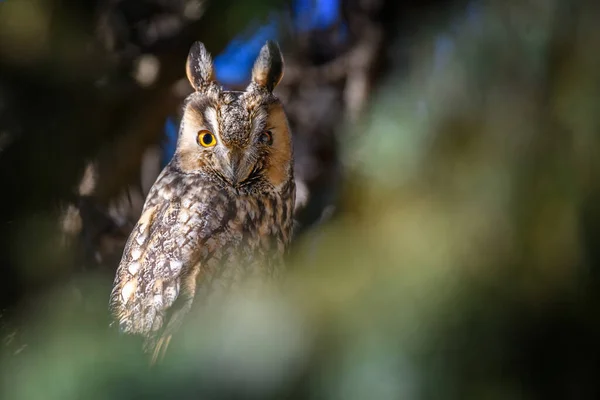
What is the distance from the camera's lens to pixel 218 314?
574 millimetres

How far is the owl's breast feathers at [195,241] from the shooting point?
3.04 ft

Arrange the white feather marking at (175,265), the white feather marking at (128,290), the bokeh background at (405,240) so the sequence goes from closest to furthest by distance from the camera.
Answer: the bokeh background at (405,240)
the white feather marking at (128,290)
the white feather marking at (175,265)

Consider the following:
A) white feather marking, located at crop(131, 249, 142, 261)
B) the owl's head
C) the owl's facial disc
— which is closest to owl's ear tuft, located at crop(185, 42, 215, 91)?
the owl's head

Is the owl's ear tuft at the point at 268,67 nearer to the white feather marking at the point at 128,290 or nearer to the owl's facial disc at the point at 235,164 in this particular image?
the owl's facial disc at the point at 235,164

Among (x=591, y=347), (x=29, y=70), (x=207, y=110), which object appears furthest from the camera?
(x=207, y=110)

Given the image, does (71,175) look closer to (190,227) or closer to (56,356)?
(56,356)

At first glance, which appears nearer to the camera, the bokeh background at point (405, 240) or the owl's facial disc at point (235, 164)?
the bokeh background at point (405, 240)

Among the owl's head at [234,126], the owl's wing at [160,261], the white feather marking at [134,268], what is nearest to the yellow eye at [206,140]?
the owl's head at [234,126]

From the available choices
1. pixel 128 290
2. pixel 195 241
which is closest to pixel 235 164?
pixel 195 241

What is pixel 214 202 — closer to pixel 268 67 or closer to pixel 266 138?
pixel 266 138

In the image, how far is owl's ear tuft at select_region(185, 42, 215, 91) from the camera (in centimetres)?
87

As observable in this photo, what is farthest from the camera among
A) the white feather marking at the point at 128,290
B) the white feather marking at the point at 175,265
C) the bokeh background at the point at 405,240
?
the white feather marking at the point at 175,265

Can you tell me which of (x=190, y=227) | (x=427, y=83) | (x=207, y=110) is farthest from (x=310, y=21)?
(x=427, y=83)

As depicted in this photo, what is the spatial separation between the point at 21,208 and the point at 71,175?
71 mm
